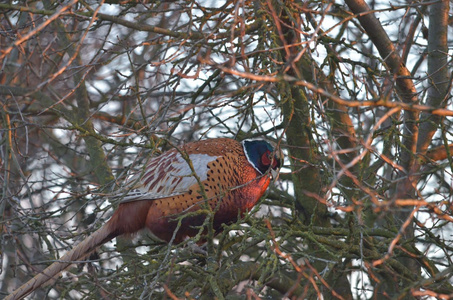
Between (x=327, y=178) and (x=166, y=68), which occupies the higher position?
(x=166, y=68)

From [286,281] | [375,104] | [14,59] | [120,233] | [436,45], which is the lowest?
[286,281]

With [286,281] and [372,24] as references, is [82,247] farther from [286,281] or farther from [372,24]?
[372,24]

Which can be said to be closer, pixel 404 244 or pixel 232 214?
pixel 404 244

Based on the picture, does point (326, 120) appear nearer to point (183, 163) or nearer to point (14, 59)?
point (183, 163)

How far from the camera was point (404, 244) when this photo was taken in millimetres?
4090

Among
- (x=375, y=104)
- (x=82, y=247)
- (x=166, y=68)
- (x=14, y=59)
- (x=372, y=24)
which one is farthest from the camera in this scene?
(x=14, y=59)

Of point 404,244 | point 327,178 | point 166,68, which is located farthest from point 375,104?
point 166,68

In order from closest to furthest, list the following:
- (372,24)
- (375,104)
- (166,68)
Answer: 1. (375,104)
2. (372,24)
3. (166,68)

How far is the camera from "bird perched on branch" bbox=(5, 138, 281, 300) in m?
5.24

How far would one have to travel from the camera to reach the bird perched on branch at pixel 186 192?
17.2 ft

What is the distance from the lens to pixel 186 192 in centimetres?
532

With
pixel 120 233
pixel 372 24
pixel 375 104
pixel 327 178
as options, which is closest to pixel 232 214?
pixel 120 233

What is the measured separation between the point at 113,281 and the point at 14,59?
3.86 metres

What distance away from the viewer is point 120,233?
543 cm
